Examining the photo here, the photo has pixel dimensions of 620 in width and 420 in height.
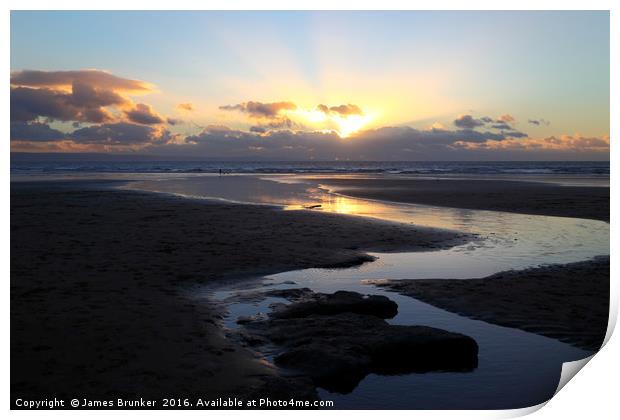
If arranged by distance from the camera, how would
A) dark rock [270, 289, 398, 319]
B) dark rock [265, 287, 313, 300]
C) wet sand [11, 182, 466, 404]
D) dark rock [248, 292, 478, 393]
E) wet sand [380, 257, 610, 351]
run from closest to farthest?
wet sand [11, 182, 466, 404]
dark rock [248, 292, 478, 393]
wet sand [380, 257, 610, 351]
dark rock [270, 289, 398, 319]
dark rock [265, 287, 313, 300]

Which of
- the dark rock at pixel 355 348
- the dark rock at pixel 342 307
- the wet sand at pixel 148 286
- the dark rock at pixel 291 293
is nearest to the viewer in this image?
the wet sand at pixel 148 286

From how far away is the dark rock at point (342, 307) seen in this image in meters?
9.37

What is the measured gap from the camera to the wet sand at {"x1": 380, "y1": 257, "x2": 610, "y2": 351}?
916 cm

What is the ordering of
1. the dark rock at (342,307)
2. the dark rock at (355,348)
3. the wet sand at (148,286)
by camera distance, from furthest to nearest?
the dark rock at (342,307)
the dark rock at (355,348)
the wet sand at (148,286)

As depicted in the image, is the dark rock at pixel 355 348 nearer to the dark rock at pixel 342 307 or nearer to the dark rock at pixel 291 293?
the dark rock at pixel 342 307

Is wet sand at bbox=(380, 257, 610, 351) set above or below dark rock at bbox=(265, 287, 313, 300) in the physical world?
above

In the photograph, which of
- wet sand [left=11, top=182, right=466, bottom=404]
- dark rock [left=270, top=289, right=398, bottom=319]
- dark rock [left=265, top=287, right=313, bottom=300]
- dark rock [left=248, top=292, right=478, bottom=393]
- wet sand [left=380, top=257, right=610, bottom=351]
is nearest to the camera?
wet sand [left=11, top=182, right=466, bottom=404]

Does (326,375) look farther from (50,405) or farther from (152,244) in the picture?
(152,244)

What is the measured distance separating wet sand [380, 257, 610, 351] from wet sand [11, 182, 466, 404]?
3.86 m

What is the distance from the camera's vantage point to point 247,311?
9.80 m

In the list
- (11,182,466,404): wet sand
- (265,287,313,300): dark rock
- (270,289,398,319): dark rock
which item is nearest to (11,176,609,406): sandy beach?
(11,182,466,404): wet sand

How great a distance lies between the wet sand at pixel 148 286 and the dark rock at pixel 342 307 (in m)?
1.46

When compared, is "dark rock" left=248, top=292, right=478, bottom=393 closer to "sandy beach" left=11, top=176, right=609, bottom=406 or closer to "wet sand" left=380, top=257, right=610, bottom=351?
"sandy beach" left=11, top=176, right=609, bottom=406

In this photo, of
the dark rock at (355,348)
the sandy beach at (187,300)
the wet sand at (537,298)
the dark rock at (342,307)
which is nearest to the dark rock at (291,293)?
the dark rock at (342,307)
